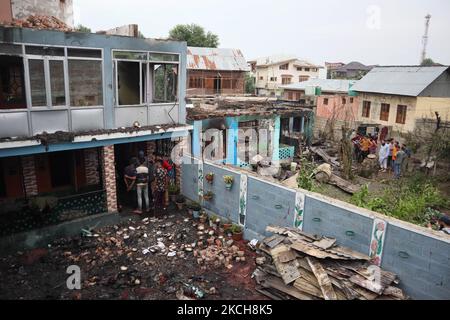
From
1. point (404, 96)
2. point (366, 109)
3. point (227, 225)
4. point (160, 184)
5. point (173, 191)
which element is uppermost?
point (404, 96)

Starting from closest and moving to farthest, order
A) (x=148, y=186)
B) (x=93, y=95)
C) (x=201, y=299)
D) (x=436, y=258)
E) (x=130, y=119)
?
(x=436, y=258) → (x=201, y=299) → (x=93, y=95) → (x=130, y=119) → (x=148, y=186)

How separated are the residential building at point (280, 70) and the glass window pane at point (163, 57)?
3845 centimetres

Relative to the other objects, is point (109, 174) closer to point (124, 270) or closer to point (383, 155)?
point (124, 270)

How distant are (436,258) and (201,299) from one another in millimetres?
4611

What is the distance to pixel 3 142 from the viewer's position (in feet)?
27.7

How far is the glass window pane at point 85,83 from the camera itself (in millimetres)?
9656

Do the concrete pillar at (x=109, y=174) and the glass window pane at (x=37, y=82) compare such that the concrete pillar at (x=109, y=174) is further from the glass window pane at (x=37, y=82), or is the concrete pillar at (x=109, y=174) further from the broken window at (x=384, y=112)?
the broken window at (x=384, y=112)

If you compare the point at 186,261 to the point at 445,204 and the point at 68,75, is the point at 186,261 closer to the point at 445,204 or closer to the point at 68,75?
the point at 68,75

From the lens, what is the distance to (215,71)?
36.1m

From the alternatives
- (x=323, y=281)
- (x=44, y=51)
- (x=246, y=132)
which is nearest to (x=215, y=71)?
(x=246, y=132)

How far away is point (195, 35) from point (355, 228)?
47.0 m

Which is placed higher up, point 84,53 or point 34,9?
point 34,9

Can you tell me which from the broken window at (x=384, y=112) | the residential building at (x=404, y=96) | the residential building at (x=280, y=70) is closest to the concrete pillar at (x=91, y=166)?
the residential building at (x=404, y=96)
